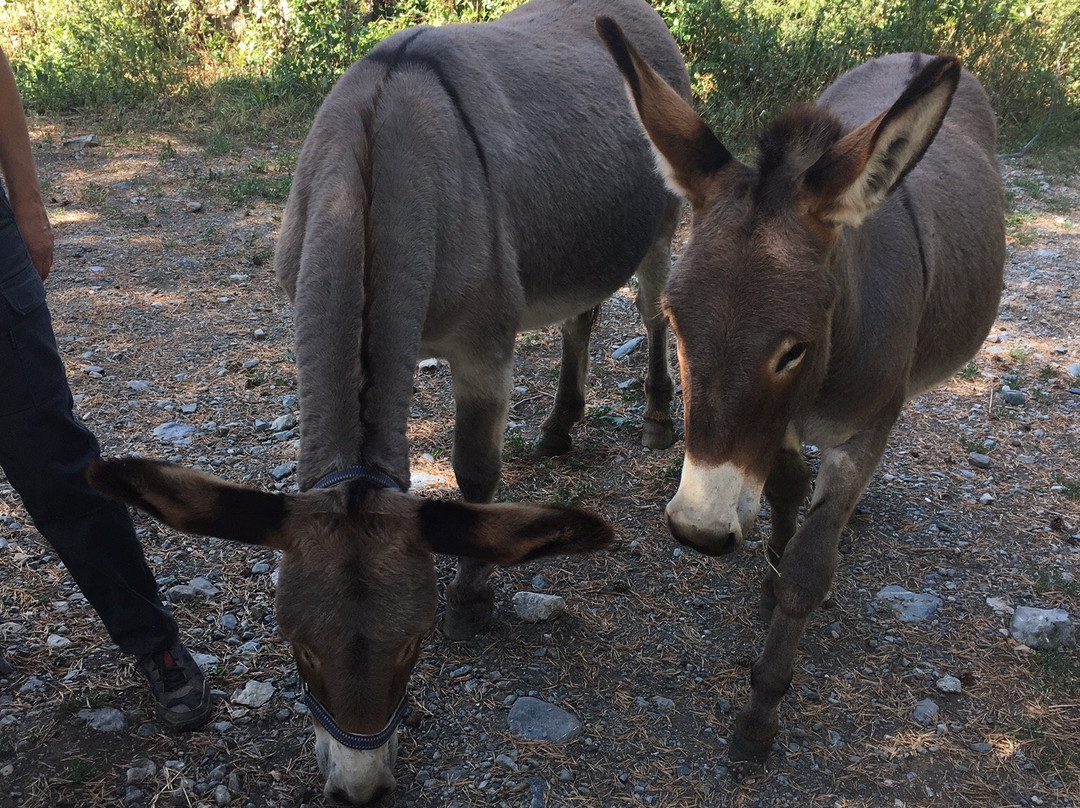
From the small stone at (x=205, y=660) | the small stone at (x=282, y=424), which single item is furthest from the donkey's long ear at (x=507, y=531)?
the small stone at (x=282, y=424)

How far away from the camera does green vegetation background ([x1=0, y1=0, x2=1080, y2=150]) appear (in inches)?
354

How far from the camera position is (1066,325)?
596 centimetres

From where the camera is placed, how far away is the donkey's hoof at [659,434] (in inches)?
179

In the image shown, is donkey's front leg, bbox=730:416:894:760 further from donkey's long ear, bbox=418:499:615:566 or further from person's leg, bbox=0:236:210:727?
person's leg, bbox=0:236:210:727

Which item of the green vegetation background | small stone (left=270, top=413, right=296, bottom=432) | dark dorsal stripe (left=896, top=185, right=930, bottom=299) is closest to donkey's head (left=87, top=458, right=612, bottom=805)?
dark dorsal stripe (left=896, top=185, right=930, bottom=299)

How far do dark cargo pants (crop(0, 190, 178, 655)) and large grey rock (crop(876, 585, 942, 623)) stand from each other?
9.65ft

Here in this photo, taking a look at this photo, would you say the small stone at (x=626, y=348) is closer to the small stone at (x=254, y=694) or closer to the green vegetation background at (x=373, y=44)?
the small stone at (x=254, y=694)

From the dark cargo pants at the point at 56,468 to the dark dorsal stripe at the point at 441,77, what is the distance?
4.60ft

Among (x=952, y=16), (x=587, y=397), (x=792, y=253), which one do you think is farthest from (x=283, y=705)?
(x=952, y=16)

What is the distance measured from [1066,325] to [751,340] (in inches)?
205

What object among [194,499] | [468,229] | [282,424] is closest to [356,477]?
[194,499]

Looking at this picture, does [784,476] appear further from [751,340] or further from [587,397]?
[587,397]

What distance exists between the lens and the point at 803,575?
262 cm

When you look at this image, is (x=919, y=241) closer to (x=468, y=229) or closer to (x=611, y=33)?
(x=611, y=33)
